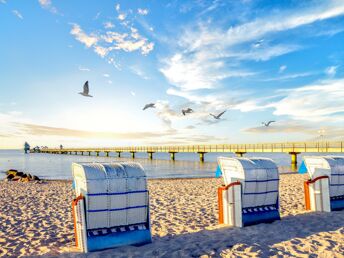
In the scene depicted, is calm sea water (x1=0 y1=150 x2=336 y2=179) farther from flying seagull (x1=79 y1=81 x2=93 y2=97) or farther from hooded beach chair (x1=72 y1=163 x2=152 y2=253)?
hooded beach chair (x1=72 y1=163 x2=152 y2=253)

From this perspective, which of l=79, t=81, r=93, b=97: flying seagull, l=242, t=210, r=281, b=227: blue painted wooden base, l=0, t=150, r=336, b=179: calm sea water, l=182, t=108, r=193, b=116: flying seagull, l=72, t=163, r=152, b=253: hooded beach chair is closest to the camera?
l=72, t=163, r=152, b=253: hooded beach chair

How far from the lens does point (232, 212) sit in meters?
8.27

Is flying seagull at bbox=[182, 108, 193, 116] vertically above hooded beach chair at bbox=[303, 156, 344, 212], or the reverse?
flying seagull at bbox=[182, 108, 193, 116]

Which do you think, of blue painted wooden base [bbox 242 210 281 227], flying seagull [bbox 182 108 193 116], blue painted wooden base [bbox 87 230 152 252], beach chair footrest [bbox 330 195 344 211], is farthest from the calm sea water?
blue painted wooden base [bbox 87 230 152 252]

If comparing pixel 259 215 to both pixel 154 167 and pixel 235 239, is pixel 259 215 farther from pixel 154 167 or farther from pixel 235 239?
pixel 154 167

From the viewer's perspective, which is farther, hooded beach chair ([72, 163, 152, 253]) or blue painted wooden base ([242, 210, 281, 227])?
blue painted wooden base ([242, 210, 281, 227])

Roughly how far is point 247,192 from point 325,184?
3404mm

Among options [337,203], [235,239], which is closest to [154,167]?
[337,203]

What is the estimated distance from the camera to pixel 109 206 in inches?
253

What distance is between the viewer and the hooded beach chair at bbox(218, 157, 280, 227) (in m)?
8.17

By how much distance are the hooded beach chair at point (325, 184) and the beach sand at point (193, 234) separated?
44 centimetres

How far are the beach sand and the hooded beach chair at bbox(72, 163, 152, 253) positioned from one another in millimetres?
267

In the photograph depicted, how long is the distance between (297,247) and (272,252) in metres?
0.72

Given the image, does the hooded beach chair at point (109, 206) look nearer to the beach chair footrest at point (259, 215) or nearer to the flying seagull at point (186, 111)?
the beach chair footrest at point (259, 215)
